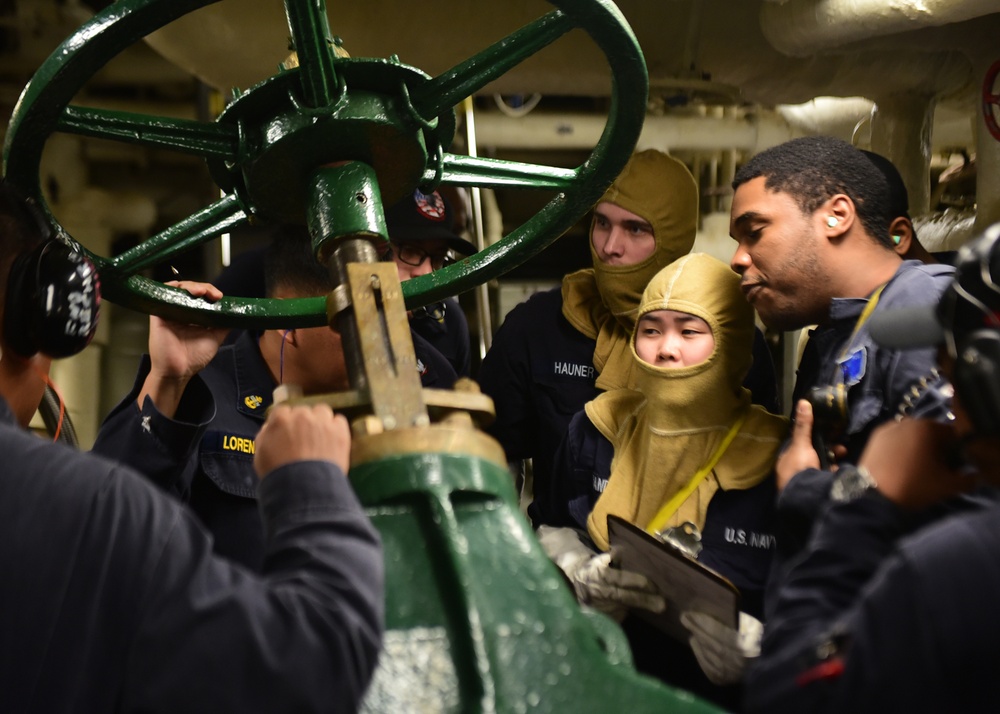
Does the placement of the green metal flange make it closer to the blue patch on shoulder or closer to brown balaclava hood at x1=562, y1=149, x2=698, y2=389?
the blue patch on shoulder

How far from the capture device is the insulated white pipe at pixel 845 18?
2186 millimetres

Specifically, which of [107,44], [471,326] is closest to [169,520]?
[107,44]


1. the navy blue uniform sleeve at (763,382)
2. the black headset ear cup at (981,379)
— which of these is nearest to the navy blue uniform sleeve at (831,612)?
the black headset ear cup at (981,379)

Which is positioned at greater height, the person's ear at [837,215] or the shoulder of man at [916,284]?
the person's ear at [837,215]

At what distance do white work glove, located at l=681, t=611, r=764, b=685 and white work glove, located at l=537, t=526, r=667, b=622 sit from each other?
8cm

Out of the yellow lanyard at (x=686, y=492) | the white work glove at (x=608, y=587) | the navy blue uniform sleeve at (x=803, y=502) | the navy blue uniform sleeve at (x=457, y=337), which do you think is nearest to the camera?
the navy blue uniform sleeve at (x=803, y=502)

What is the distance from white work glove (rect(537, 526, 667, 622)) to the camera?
184 centimetres

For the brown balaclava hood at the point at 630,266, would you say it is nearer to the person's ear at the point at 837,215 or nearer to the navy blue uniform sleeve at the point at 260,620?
the person's ear at the point at 837,215

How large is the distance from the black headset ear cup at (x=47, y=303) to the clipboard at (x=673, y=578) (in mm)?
912

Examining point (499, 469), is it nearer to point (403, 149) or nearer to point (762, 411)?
point (403, 149)

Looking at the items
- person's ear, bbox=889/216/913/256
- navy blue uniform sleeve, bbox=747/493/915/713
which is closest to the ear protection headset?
navy blue uniform sleeve, bbox=747/493/915/713

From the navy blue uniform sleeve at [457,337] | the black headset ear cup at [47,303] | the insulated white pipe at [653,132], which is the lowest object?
the black headset ear cup at [47,303]

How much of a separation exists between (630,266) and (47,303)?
165 cm

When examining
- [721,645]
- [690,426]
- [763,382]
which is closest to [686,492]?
[690,426]
